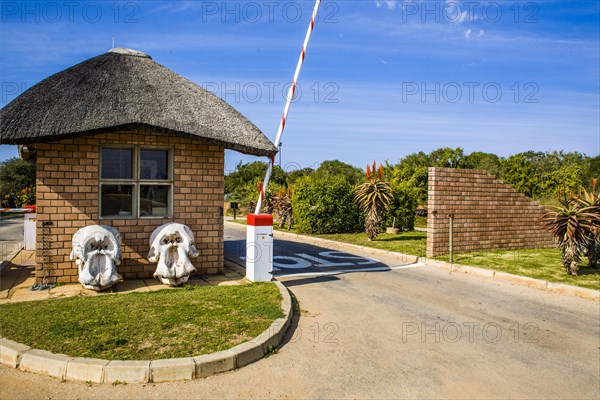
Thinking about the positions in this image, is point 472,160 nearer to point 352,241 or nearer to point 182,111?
point 352,241

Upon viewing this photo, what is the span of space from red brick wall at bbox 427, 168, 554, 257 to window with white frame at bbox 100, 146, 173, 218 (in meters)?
7.36

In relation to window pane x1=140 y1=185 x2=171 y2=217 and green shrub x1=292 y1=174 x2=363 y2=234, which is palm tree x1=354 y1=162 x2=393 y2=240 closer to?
green shrub x1=292 y1=174 x2=363 y2=234

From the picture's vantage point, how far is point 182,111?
8.14m

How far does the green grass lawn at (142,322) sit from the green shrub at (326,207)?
1213 centimetres

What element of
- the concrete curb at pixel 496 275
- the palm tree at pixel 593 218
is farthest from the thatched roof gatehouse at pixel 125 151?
the palm tree at pixel 593 218

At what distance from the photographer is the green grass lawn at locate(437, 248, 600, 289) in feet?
31.1

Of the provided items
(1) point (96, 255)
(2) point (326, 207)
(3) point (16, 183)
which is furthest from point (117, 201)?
(3) point (16, 183)

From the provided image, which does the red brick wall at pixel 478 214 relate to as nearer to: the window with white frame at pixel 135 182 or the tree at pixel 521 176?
the window with white frame at pixel 135 182

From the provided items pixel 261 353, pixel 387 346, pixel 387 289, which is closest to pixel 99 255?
pixel 261 353

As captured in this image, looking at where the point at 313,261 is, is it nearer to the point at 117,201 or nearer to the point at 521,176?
the point at 117,201

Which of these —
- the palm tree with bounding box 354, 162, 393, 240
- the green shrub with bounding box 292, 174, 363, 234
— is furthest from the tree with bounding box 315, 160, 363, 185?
the palm tree with bounding box 354, 162, 393, 240

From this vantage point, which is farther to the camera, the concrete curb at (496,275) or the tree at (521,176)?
the tree at (521,176)

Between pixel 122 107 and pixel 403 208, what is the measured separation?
14724 mm

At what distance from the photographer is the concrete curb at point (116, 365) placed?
416 centimetres
